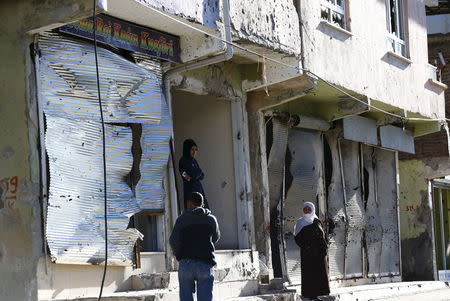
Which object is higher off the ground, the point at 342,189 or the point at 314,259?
the point at 342,189

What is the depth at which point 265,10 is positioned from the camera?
543 inches

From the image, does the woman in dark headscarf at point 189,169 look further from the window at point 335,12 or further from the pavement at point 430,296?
the pavement at point 430,296

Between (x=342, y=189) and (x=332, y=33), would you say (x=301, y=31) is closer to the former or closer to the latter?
(x=332, y=33)

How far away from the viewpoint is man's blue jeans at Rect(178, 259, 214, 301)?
414 inches

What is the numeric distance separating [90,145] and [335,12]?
664 cm

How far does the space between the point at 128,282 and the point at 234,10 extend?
3762 millimetres

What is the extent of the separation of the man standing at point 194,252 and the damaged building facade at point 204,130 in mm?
942

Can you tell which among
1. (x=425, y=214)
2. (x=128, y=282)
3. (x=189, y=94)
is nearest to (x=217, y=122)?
(x=189, y=94)

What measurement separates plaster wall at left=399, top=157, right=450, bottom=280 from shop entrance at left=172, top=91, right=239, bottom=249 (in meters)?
8.29

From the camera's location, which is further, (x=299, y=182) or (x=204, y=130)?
(x=299, y=182)

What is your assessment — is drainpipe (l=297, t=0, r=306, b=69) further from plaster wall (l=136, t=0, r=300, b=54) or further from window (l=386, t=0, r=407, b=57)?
window (l=386, t=0, r=407, b=57)

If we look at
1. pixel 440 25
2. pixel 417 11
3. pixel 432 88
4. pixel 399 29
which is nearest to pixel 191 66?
pixel 399 29

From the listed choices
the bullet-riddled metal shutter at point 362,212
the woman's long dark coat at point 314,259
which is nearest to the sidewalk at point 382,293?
the woman's long dark coat at point 314,259

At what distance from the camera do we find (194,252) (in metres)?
10.5
